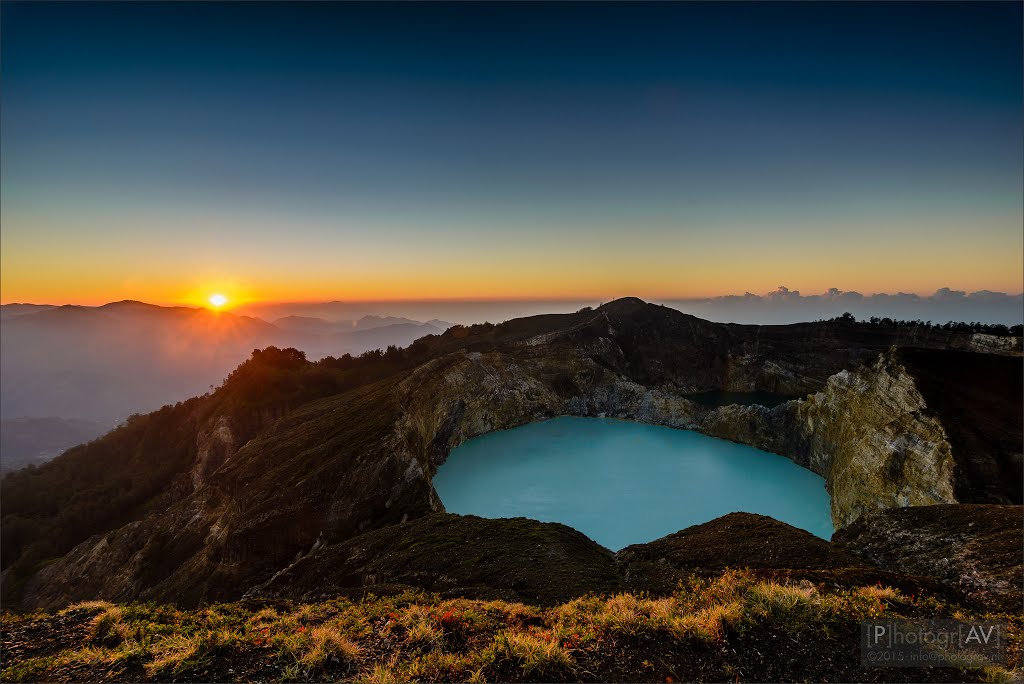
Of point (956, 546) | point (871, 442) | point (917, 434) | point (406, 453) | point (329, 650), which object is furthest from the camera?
point (871, 442)

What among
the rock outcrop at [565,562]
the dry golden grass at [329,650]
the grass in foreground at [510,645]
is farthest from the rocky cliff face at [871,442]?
the dry golden grass at [329,650]

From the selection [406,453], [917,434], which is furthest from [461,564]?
[917,434]

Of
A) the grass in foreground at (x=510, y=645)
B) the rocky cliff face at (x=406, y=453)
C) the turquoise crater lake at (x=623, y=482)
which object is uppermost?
the grass in foreground at (x=510, y=645)

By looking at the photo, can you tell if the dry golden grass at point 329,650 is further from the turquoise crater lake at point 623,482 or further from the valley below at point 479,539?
the turquoise crater lake at point 623,482

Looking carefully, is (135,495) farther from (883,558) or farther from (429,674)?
(883,558)

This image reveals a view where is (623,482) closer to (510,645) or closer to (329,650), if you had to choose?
(510,645)

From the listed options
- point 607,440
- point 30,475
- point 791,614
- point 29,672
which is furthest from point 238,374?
point 791,614
